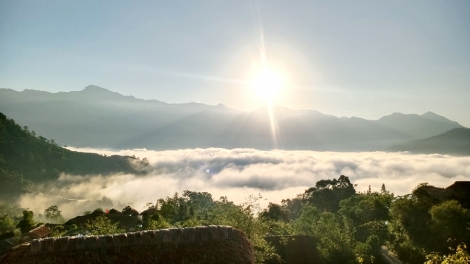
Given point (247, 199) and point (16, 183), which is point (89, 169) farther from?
point (247, 199)

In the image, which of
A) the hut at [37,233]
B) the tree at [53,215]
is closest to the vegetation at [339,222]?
the tree at [53,215]

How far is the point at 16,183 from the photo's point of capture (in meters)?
127

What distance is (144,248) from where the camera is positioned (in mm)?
7520

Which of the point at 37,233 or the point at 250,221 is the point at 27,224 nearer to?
the point at 37,233

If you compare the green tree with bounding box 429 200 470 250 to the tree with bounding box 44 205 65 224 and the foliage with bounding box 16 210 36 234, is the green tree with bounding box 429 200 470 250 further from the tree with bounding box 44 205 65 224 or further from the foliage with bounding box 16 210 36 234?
the tree with bounding box 44 205 65 224

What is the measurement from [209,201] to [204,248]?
92.3 meters

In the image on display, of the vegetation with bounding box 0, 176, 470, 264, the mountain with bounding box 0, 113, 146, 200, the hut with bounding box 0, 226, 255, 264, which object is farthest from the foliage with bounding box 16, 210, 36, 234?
the mountain with bounding box 0, 113, 146, 200

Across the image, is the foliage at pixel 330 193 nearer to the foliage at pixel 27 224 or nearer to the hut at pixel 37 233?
the foliage at pixel 27 224

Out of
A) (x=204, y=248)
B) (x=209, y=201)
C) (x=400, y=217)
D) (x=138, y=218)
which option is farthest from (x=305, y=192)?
(x=204, y=248)

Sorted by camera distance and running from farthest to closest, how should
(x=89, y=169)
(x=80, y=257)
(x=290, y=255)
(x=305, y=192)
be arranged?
(x=89, y=169) → (x=305, y=192) → (x=290, y=255) → (x=80, y=257)

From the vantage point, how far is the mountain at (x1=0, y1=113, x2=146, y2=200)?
126m

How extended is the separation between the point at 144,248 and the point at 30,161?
149709mm

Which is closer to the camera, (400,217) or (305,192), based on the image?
(400,217)

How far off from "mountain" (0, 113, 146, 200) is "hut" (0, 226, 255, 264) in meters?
137
